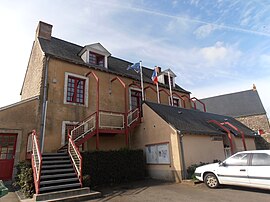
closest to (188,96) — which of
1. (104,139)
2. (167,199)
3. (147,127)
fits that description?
(147,127)

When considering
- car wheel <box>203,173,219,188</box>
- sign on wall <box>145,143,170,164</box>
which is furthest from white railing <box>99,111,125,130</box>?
car wheel <box>203,173,219,188</box>

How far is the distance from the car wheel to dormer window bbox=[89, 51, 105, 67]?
9.86 m

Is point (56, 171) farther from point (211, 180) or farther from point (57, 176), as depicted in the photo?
point (211, 180)

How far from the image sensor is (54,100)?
10.4m

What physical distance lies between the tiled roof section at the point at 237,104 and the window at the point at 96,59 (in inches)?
757

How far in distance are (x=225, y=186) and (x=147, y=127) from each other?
519 cm

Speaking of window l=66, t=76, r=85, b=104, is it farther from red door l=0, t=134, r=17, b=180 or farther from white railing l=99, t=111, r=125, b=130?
red door l=0, t=134, r=17, b=180

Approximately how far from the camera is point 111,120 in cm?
1157

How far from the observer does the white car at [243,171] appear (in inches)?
245

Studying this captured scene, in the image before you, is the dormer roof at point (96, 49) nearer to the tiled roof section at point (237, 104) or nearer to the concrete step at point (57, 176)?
the concrete step at point (57, 176)

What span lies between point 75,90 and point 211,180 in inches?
340

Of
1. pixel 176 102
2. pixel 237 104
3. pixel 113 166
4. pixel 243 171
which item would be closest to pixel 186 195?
pixel 243 171

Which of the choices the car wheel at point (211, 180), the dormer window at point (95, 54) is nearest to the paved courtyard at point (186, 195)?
the car wheel at point (211, 180)

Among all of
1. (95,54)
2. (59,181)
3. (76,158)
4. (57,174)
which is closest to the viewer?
(59,181)
